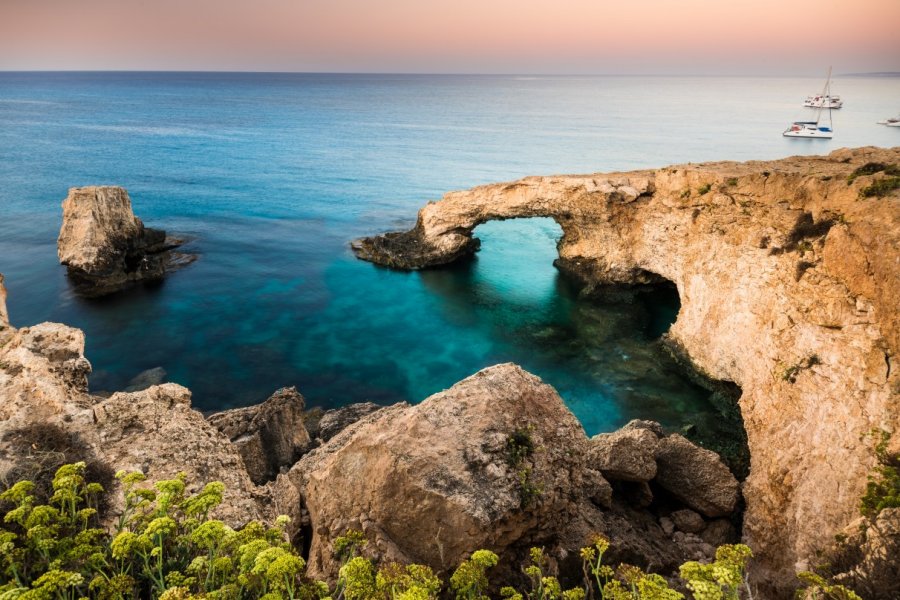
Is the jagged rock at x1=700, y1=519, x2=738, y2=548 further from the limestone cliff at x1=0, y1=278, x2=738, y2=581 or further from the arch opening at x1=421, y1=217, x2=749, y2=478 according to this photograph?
the arch opening at x1=421, y1=217, x2=749, y2=478

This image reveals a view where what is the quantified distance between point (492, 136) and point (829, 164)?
254 feet

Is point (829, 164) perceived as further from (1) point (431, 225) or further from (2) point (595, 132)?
(2) point (595, 132)

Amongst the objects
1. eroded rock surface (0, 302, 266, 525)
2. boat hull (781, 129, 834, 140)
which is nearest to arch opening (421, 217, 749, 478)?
eroded rock surface (0, 302, 266, 525)

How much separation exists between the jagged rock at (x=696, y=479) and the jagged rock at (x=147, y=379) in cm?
2162

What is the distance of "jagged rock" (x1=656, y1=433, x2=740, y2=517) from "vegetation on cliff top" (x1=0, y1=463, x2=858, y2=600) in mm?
7066

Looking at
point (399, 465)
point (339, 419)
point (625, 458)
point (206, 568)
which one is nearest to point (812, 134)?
point (625, 458)

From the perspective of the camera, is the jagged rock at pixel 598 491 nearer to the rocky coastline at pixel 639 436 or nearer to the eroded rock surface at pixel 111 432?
the rocky coastline at pixel 639 436

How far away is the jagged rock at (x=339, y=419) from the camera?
1753cm

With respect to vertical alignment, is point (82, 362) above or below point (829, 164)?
below

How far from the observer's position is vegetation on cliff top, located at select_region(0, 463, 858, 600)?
17.8 feet

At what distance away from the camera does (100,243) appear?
3234 centimetres

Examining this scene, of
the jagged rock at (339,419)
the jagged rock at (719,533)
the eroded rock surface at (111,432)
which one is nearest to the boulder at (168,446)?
the eroded rock surface at (111,432)

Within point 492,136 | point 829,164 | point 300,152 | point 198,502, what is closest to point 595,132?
point 492,136

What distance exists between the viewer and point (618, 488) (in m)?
13.5
